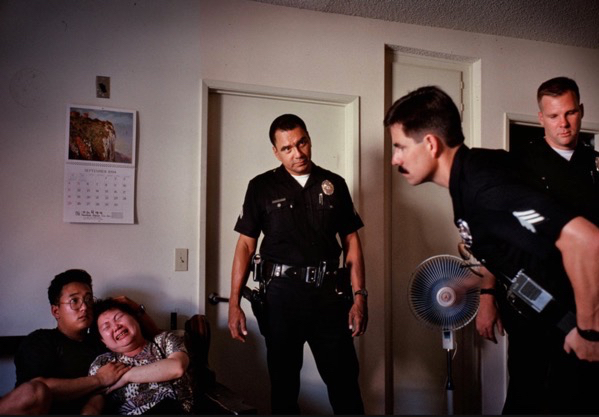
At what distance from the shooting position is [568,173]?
2039 millimetres

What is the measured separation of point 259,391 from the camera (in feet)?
9.57

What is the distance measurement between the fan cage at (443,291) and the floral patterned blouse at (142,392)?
114 cm

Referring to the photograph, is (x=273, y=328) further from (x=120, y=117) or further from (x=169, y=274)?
(x=120, y=117)

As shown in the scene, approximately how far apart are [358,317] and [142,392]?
37.9 inches

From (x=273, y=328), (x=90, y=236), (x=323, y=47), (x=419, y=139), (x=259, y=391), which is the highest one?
(x=323, y=47)

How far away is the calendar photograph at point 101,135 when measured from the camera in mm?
2658

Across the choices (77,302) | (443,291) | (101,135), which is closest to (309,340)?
(443,291)

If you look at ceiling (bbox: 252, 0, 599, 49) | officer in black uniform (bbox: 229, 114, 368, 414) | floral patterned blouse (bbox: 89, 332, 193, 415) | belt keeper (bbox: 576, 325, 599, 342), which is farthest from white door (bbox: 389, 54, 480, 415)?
belt keeper (bbox: 576, 325, 599, 342)

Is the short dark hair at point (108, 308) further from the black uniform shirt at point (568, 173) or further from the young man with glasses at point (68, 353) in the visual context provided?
the black uniform shirt at point (568, 173)

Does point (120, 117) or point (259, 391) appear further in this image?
point (259, 391)

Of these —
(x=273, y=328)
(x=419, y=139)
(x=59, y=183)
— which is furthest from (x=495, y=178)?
(x=59, y=183)

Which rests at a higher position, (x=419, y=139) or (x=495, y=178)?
(x=419, y=139)

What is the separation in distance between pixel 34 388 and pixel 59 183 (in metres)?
1.11

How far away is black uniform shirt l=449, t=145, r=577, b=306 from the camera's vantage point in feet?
4.20
